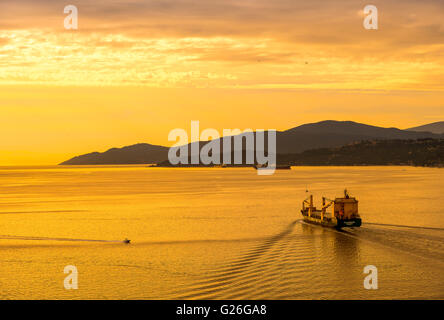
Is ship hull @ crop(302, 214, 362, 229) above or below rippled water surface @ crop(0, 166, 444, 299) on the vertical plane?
above

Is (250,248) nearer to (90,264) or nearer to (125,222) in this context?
(90,264)

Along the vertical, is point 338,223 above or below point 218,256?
above

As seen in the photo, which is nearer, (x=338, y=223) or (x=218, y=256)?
(x=218, y=256)

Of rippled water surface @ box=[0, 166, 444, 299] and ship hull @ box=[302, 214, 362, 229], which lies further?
ship hull @ box=[302, 214, 362, 229]

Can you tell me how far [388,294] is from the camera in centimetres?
2077

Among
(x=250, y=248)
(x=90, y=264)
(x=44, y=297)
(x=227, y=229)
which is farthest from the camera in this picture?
(x=227, y=229)

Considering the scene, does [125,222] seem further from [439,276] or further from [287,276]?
[439,276]

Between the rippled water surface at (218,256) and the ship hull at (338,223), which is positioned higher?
the ship hull at (338,223)

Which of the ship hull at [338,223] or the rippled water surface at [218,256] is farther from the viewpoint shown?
the ship hull at [338,223]

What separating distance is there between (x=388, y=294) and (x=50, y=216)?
4051 cm

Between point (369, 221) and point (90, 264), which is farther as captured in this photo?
point (369, 221)
